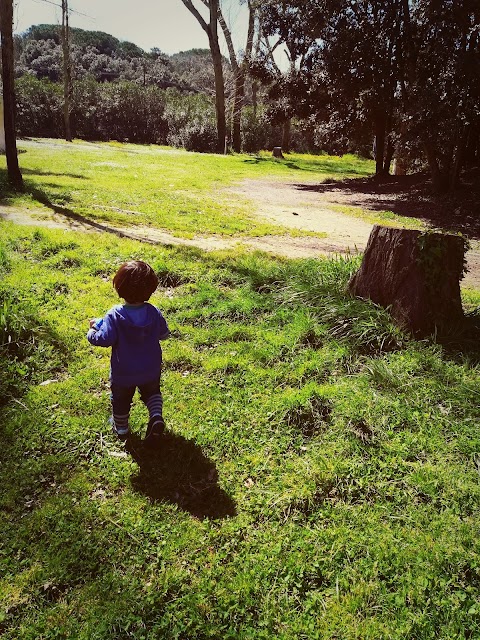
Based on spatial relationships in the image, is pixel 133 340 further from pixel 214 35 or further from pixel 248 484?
pixel 214 35

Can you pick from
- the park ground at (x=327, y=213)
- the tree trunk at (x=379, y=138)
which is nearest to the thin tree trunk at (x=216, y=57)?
the park ground at (x=327, y=213)

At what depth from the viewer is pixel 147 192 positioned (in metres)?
11.5

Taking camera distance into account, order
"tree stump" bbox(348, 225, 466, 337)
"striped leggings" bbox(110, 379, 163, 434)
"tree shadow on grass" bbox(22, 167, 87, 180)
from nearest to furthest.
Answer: "striped leggings" bbox(110, 379, 163, 434), "tree stump" bbox(348, 225, 466, 337), "tree shadow on grass" bbox(22, 167, 87, 180)

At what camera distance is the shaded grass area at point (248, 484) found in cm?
200

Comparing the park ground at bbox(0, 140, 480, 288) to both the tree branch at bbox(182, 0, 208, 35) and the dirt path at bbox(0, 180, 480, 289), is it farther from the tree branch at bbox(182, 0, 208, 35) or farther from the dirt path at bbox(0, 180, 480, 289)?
the tree branch at bbox(182, 0, 208, 35)

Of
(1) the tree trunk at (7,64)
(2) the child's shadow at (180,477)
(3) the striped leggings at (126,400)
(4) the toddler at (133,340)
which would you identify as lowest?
(2) the child's shadow at (180,477)

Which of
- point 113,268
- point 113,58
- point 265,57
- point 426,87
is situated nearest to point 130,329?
point 113,268

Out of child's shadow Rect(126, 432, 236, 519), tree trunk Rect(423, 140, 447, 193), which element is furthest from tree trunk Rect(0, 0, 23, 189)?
tree trunk Rect(423, 140, 447, 193)

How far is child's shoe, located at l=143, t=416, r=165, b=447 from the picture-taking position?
2900mm

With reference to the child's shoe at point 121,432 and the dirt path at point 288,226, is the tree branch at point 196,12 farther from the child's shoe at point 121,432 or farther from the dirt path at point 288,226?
the child's shoe at point 121,432

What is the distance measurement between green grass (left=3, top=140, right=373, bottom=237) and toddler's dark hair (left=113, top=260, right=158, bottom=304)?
4923mm

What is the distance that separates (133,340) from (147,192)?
9.39 metres

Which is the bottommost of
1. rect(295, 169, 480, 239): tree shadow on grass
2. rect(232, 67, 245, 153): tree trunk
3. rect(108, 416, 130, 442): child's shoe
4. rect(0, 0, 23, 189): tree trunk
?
rect(108, 416, 130, 442): child's shoe

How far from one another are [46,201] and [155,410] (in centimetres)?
767
